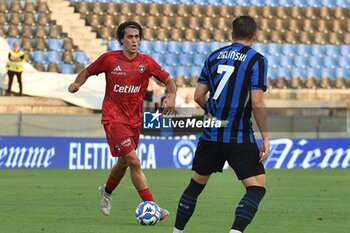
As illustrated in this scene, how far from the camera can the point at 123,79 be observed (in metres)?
11.1

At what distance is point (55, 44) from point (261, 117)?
23.5 meters

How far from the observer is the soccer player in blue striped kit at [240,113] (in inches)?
315

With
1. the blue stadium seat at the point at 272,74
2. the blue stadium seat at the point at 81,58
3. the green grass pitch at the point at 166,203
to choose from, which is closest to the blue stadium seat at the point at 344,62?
the blue stadium seat at the point at 272,74

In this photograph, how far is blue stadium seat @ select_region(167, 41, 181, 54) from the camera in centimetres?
3192

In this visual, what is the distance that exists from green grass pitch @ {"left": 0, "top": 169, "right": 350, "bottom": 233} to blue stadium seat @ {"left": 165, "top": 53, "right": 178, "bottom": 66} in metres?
10.1

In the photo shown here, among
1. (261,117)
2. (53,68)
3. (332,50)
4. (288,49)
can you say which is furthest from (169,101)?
(332,50)

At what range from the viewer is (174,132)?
2480 centimetres

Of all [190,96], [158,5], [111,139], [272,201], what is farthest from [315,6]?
[111,139]

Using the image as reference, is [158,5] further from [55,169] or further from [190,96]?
[55,169]

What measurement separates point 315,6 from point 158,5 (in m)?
5.35

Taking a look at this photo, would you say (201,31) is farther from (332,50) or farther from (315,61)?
(332,50)

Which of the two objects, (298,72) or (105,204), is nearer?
(105,204)

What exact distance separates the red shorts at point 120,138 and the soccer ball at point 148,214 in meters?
0.66

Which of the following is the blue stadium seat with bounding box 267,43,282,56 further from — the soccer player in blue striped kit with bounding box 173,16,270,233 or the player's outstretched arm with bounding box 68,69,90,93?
the soccer player in blue striped kit with bounding box 173,16,270,233
